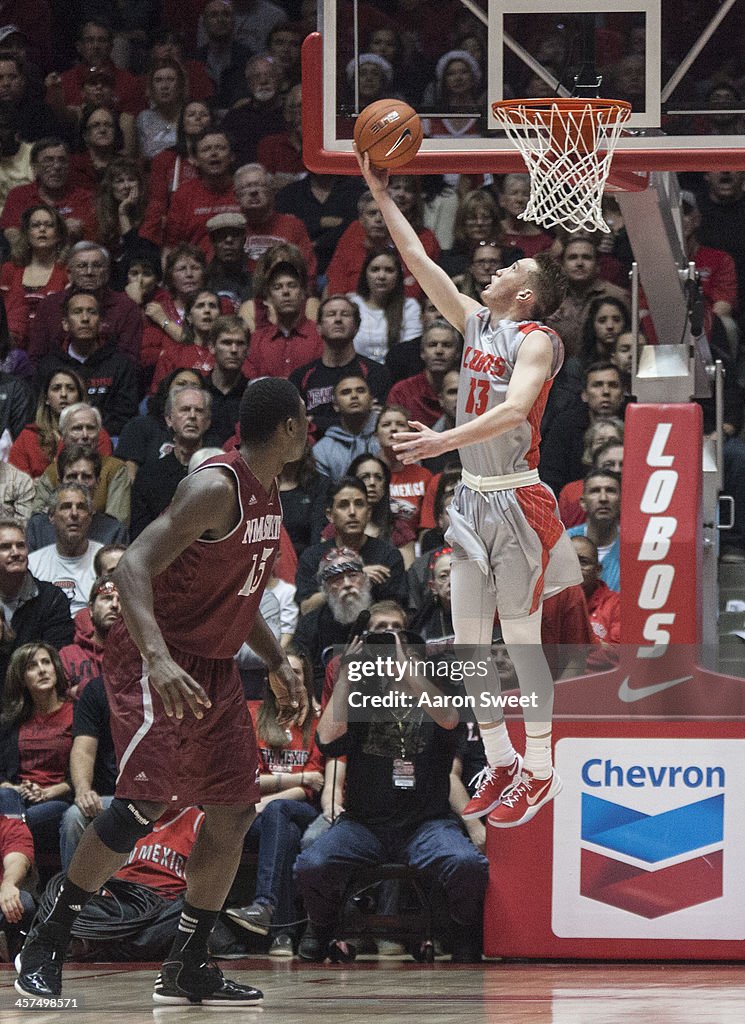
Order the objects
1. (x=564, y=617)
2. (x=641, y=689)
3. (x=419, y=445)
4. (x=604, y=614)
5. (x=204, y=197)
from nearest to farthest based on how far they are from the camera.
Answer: (x=419, y=445) < (x=641, y=689) < (x=564, y=617) < (x=604, y=614) < (x=204, y=197)

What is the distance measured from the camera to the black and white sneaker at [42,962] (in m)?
5.62

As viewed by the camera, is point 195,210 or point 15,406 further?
point 195,210

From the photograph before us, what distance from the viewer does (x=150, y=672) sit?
5.36 meters

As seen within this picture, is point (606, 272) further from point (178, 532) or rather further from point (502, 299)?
point (178, 532)

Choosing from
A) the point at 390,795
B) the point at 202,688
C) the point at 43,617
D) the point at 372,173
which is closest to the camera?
the point at 202,688

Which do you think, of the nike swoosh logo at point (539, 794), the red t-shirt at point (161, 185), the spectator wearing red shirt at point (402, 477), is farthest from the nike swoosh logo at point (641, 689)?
the red t-shirt at point (161, 185)

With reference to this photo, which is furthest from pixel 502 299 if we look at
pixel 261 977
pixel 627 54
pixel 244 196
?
pixel 244 196

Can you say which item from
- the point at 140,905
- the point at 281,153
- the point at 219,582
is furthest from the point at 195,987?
the point at 281,153

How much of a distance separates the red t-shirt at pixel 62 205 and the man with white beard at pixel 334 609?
4.54 metres

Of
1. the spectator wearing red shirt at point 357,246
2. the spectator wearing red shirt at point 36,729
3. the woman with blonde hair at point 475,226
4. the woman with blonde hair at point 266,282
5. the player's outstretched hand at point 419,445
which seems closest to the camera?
the player's outstretched hand at point 419,445

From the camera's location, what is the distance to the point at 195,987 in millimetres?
5969

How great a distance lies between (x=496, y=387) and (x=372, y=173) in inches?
34.0

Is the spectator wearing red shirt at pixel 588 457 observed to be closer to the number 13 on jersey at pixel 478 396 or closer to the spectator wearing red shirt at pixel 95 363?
the spectator wearing red shirt at pixel 95 363

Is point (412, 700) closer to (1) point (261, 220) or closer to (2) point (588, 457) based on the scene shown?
(2) point (588, 457)
